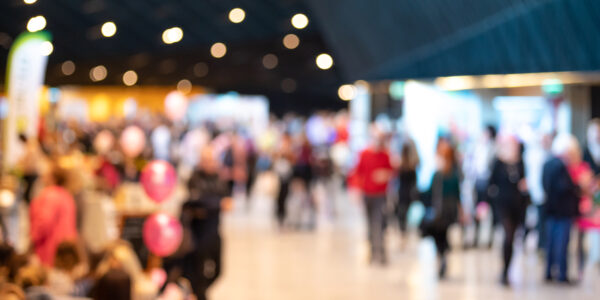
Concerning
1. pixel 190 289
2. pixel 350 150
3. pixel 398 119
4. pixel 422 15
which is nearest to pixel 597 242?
pixel 422 15

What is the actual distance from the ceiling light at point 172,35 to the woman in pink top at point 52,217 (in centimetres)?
2294

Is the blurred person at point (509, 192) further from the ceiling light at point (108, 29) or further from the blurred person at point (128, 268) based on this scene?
the ceiling light at point (108, 29)

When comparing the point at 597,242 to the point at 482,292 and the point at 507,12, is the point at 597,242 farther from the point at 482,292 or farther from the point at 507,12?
the point at 507,12

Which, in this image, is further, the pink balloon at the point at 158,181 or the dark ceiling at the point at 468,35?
the pink balloon at the point at 158,181

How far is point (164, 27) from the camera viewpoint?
99.8 feet

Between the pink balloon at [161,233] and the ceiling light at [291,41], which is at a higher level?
the ceiling light at [291,41]

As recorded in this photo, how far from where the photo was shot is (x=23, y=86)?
1008cm

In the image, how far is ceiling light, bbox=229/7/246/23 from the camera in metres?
29.5

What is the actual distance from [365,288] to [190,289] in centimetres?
241

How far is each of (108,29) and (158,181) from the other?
22752 mm

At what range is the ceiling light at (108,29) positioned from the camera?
2858 cm

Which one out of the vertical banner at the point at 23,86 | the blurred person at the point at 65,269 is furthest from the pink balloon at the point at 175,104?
the blurred person at the point at 65,269

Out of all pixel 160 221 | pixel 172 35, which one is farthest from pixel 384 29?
pixel 172 35

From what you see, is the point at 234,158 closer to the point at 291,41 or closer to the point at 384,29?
the point at 384,29
